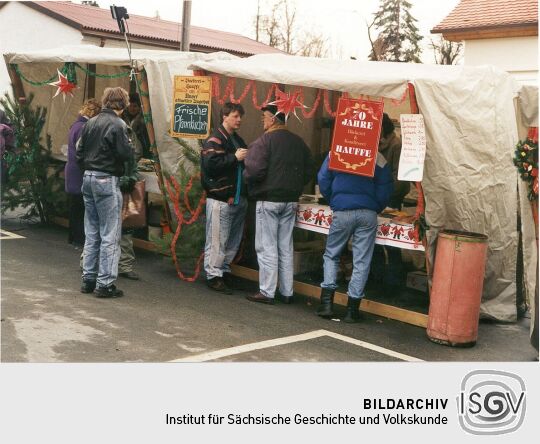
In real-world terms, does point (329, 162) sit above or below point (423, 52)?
below

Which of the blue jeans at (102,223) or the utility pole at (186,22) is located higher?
the utility pole at (186,22)

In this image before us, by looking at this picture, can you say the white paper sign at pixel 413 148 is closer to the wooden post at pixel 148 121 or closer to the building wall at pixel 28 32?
the wooden post at pixel 148 121

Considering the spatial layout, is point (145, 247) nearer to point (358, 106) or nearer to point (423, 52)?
point (358, 106)

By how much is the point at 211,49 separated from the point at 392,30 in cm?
2578

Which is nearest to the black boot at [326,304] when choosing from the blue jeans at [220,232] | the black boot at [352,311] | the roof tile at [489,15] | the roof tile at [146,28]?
the black boot at [352,311]

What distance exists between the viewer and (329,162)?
711 centimetres

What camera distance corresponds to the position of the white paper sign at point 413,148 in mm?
6477

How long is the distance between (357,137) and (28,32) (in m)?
16.6

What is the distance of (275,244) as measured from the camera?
7559 mm

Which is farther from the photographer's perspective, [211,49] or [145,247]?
[211,49]

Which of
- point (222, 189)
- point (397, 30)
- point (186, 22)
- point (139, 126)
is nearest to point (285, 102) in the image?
point (222, 189)

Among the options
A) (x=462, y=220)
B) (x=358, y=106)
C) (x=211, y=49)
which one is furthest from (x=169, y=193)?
(x=211, y=49)

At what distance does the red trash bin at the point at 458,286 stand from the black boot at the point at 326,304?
1.05 m

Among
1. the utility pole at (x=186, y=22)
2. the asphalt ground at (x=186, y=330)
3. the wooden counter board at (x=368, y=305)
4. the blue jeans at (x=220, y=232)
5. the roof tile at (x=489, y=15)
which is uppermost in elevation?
the roof tile at (x=489, y=15)
